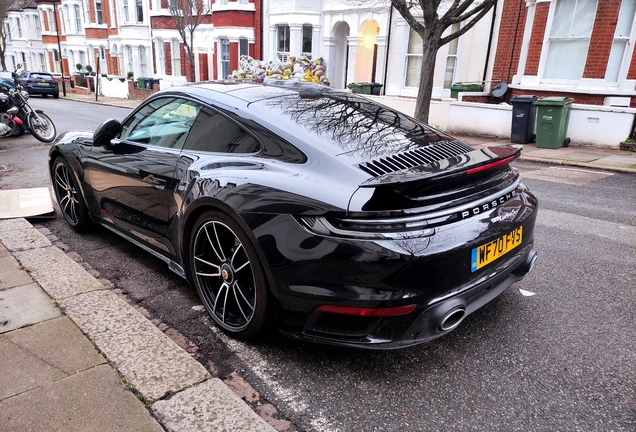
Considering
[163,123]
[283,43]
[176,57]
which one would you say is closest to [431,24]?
[163,123]

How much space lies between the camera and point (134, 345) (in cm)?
267

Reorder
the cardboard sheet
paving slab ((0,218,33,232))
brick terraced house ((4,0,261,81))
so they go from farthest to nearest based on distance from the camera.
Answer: brick terraced house ((4,0,261,81)) → the cardboard sheet → paving slab ((0,218,33,232))

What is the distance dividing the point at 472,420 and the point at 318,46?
833 inches

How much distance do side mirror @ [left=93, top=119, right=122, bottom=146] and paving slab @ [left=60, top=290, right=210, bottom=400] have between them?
4.15 feet

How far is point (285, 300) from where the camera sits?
2.41 metres

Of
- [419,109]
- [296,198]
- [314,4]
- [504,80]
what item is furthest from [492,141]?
[314,4]

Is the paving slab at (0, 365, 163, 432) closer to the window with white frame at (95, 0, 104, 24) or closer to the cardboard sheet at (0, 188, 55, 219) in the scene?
the cardboard sheet at (0, 188, 55, 219)

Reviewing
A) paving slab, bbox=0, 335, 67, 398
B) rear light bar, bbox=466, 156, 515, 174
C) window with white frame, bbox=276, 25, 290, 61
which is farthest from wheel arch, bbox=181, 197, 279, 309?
window with white frame, bbox=276, 25, 290, 61

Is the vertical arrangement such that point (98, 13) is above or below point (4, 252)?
above

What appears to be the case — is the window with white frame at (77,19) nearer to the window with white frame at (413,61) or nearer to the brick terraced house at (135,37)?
the brick terraced house at (135,37)

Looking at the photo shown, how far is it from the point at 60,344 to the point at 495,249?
8.13 feet

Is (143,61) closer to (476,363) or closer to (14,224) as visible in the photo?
(14,224)

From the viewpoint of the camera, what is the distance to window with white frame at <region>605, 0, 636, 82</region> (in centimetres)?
1168

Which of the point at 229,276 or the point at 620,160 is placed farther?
the point at 620,160
